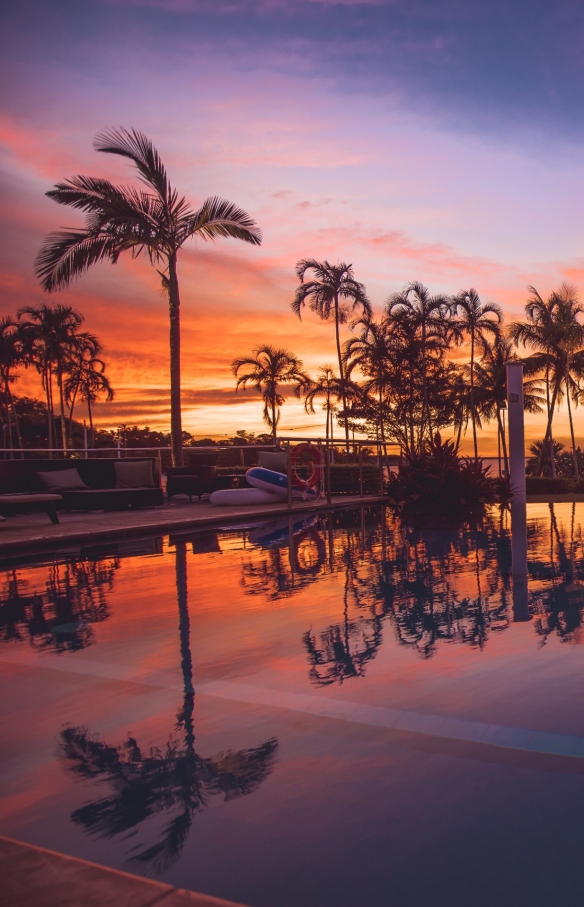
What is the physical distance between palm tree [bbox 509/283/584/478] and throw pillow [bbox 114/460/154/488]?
27.6m

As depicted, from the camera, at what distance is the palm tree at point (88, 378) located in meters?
49.1

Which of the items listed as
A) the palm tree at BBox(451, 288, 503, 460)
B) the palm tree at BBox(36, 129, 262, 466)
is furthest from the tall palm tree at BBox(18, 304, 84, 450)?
the palm tree at BBox(36, 129, 262, 466)

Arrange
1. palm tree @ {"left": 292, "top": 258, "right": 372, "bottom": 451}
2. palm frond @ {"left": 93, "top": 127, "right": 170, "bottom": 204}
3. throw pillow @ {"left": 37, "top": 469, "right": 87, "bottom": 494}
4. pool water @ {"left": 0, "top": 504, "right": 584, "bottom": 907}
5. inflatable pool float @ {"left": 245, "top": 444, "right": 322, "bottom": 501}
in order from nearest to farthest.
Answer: pool water @ {"left": 0, "top": 504, "right": 584, "bottom": 907}, throw pillow @ {"left": 37, "top": 469, "right": 87, "bottom": 494}, inflatable pool float @ {"left": 245, "top": 444, "right": 322, "bottom": 501}, palm frond @ {"left": 93, "top": 127, "right": 170, "bottom": 204}, palm tree @ {"left": 292, "top": 258, "right": 372, "bottom": 451}

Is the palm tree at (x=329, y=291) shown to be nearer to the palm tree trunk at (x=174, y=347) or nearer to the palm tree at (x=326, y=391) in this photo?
the palm tree at (x=326, y=391)

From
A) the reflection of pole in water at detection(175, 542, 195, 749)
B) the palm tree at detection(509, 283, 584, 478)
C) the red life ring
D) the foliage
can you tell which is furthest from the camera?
the palm tree at detection(509, 283, 584, 478)

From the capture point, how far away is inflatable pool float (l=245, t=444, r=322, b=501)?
1520 centimetres

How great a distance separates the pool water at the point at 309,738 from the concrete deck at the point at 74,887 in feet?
0.32

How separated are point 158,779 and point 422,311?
3790 centimetres

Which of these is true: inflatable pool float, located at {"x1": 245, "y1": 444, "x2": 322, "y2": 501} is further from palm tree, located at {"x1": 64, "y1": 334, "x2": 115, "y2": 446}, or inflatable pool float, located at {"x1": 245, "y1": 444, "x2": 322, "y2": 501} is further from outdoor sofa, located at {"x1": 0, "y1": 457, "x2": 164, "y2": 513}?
palm tree, located at {"x1": 64, "y1": 334, "x2": 115, "y2": 446}

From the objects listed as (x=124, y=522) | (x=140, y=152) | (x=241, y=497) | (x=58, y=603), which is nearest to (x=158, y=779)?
(x=58, y=603)

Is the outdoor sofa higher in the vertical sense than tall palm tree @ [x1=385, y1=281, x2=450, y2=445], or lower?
lower

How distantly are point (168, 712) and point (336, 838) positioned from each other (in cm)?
123

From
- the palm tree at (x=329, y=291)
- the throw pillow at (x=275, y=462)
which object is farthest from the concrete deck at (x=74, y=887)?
the palm tree at (x=329, y=291)

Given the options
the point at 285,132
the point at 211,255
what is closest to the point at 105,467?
the point at 285,132
